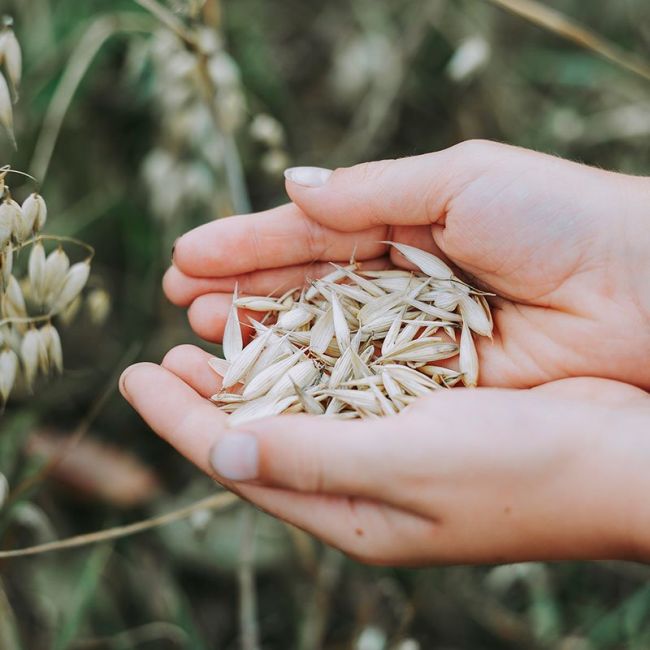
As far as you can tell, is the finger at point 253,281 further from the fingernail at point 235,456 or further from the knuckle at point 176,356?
the fingernail at point 235,456

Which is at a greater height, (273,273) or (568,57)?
(568,57)

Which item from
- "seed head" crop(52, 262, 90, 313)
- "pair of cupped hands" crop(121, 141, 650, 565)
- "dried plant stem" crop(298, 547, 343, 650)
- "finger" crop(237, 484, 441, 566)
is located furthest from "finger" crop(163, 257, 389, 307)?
"dried plant stem" crop(298, 547, 343, 650)

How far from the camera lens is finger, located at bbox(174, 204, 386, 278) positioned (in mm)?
1371

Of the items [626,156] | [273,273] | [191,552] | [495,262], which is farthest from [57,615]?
[626,156]

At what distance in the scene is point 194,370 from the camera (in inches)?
49.6

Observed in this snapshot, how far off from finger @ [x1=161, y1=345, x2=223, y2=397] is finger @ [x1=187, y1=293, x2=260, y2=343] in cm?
12

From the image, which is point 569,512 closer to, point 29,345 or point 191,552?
point 29,345

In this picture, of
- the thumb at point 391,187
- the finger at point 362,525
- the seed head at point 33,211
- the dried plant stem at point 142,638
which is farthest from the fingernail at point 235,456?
the dried plant stem at point 142,638

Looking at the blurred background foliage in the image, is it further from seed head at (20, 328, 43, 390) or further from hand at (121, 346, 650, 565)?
hand at (121, 346, 650, 565)

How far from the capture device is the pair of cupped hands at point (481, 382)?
975mm

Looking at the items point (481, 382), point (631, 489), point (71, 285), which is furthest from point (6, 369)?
point (631, 489)

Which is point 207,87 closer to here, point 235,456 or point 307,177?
point 307,177

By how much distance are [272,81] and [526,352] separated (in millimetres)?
1156

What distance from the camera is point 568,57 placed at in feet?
7.56
